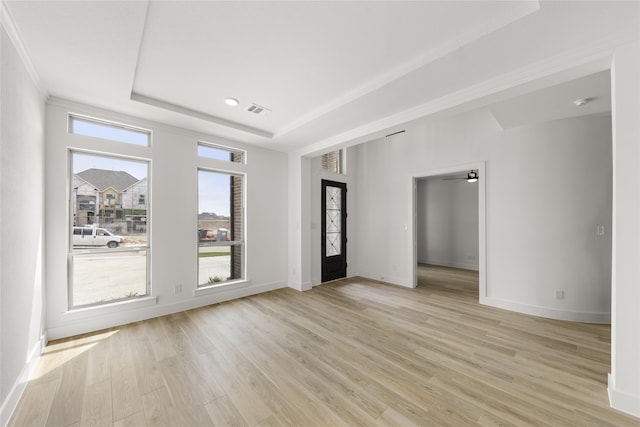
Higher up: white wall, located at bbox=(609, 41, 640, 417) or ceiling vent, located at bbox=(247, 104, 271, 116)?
ceiling vent, located at bbox=(247, 104, 271, 116)

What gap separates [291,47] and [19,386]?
351 centimetres

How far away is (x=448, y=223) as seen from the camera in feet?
24.7

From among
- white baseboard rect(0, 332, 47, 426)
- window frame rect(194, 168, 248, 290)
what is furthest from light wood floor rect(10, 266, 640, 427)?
window frame rect(194, 168, 248, 290)

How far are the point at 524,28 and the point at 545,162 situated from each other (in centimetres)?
258

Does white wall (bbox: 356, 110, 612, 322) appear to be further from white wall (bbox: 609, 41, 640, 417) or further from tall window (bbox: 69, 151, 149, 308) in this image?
tall window (bbox: 69, 151, 149, 308)

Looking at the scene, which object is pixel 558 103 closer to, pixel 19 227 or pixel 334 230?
pixel 334 230

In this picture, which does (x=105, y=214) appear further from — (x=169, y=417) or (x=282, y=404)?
(x=282, y=404)

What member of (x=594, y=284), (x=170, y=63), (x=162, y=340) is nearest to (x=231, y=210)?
(x=162, y=340)

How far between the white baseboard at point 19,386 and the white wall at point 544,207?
15.1ft

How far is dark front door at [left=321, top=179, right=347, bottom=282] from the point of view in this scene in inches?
220

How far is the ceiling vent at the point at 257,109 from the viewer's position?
3355 mm

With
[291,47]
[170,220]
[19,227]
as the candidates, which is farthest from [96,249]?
[291,47]

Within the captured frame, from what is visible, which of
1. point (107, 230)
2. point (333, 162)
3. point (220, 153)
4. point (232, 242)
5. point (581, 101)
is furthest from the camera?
point (333, 162)

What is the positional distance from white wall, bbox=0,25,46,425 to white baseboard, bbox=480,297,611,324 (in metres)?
5.42
